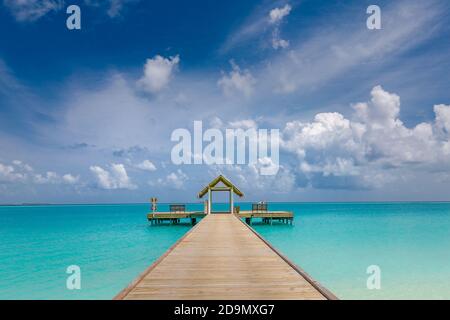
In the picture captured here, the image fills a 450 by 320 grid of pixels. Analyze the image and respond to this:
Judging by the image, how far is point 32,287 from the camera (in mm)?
12711

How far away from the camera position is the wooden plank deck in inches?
185

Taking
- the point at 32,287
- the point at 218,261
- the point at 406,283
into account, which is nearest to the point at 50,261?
the point at 32,287

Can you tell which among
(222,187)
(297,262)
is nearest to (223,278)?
(297,262)

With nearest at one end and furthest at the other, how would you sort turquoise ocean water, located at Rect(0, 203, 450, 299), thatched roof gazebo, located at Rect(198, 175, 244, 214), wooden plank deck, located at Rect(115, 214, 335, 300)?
wooden plank deck, located at Rect(115, 214, 335, 300)
turquoise ocean water, located at Rect(0, 203, 450, 299)
thatched roof gazebo, located at Rect(198, 175, 244, 214)

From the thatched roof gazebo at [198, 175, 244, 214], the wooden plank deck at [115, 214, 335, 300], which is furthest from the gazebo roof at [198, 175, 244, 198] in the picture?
the wooden plank deck at [115, 214, 335, 300]

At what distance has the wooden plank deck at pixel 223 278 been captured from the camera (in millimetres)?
4707

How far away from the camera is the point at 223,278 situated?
563 centimetres

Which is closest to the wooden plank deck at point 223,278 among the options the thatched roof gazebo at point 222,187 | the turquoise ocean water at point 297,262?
the turquoise ocean water at point 297,262

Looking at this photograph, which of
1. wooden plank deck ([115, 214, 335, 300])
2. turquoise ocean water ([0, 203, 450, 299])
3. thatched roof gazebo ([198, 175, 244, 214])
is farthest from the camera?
thatched roof gazebo ([198, 175, 244, 214])

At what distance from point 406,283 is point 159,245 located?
51.5 ft

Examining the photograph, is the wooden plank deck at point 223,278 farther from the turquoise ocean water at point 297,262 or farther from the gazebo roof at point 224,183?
the gazebo roof at point 224,183

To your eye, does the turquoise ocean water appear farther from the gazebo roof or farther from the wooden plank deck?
the wooden plank deck

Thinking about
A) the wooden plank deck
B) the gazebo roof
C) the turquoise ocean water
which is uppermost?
the gazebo roof
